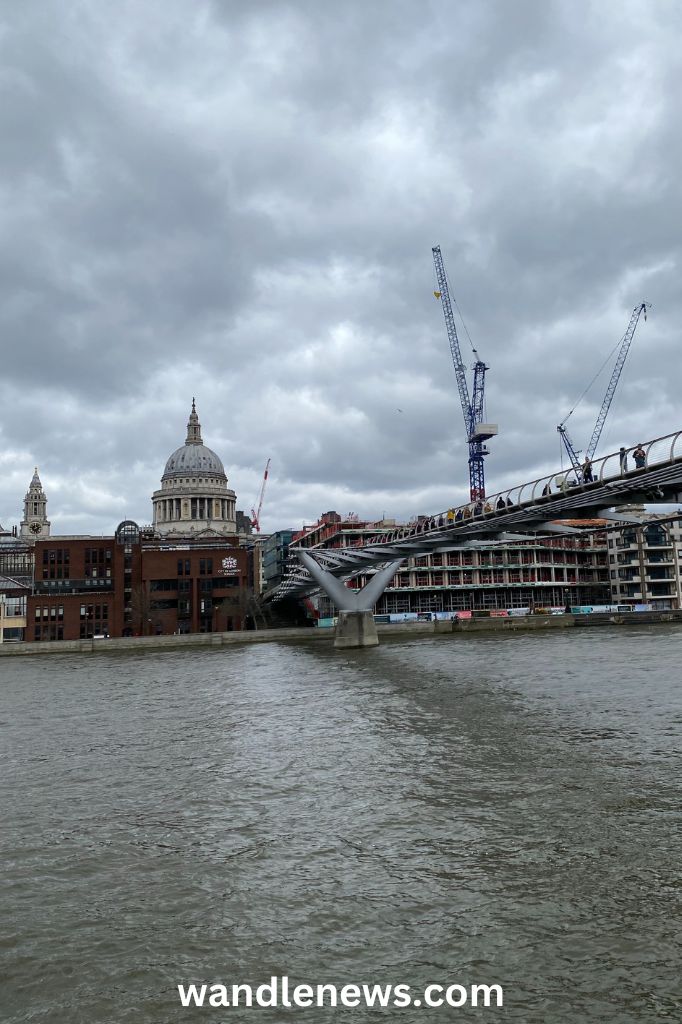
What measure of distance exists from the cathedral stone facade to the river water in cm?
13367

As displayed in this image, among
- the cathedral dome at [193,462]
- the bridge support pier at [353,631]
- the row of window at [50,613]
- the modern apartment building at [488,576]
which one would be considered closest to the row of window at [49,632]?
the row of window at [50,613]

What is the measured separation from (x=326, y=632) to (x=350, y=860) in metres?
68.2

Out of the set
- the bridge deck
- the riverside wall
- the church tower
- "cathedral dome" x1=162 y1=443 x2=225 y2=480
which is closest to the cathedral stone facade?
"cathedral dome" x1=162 y1=443 x2=225 y2=480

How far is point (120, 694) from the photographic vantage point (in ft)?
118

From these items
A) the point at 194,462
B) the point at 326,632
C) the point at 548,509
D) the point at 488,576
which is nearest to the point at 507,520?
the point at 548,509

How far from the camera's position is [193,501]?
15962cm

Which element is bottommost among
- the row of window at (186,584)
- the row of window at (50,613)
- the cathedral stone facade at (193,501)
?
the row of window at (50,613)

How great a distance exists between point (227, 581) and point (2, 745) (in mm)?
71178

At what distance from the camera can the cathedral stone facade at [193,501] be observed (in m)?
158

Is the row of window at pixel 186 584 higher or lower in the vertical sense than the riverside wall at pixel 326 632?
higher

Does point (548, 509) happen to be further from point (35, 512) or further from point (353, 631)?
point (35, 512)

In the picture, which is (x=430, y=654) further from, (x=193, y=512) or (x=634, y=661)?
(x=193, y=512)

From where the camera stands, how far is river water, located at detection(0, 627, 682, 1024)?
7.90 meters

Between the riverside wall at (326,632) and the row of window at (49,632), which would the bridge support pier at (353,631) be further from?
the row of window at (49,632)
